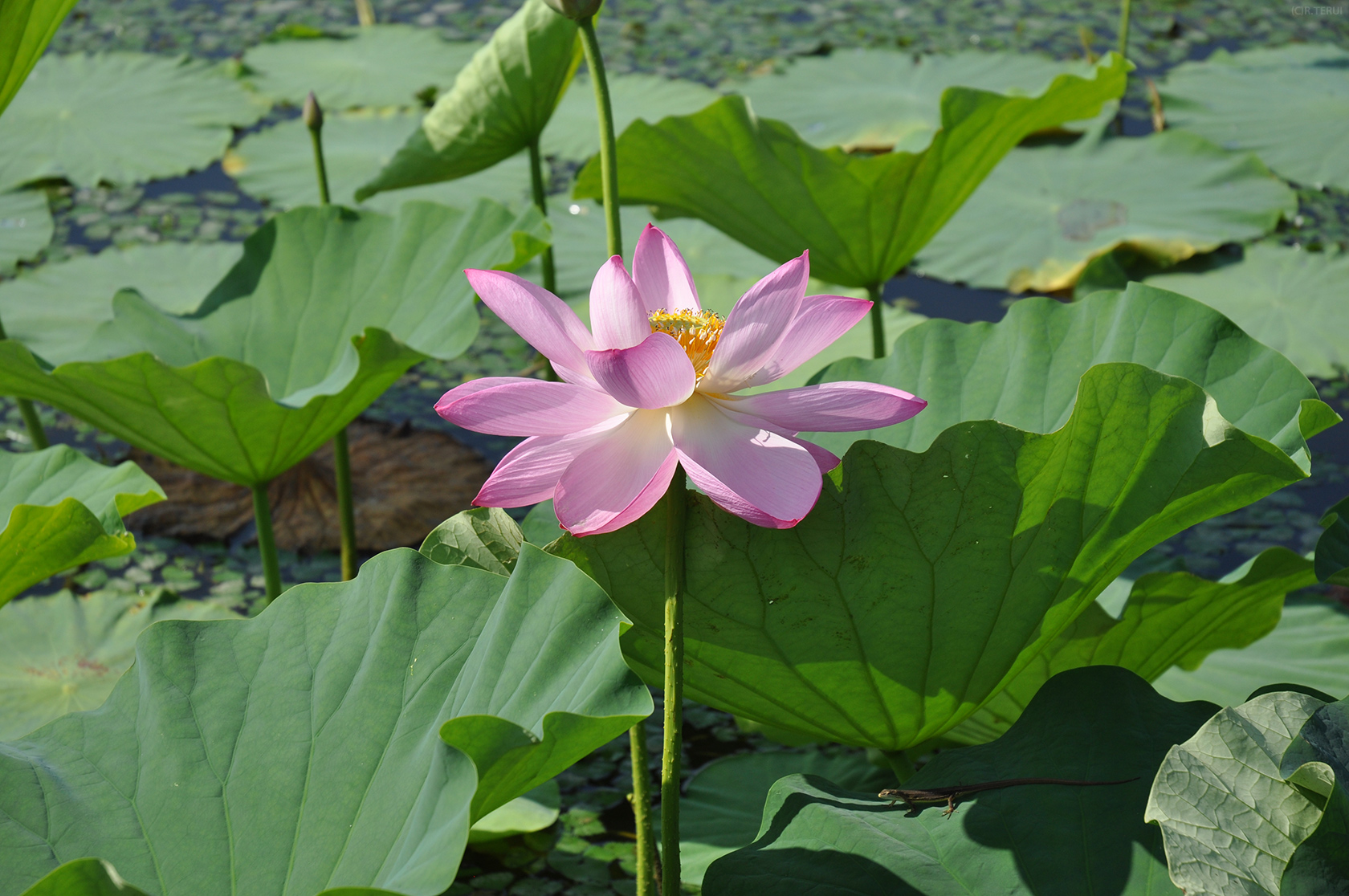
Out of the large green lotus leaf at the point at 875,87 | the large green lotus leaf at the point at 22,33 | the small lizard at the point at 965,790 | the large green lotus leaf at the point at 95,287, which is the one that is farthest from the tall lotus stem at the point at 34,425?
the large green lotus leaf at the point at 875,87

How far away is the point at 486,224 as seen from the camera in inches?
59.8

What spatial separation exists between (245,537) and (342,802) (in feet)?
3.88

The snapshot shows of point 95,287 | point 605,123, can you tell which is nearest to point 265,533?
point 605,123

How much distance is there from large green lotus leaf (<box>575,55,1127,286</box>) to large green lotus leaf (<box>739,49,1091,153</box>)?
3.60ft

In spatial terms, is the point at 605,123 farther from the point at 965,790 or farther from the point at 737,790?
the point at 737,790

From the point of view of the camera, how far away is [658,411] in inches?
28.4

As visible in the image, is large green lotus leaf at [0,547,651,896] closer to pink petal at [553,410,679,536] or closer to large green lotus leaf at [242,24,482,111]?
pink petal at [553,410,679,536]

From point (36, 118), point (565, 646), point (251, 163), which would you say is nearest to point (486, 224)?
point (565, 646)

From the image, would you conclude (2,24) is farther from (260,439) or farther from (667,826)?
(667,826)

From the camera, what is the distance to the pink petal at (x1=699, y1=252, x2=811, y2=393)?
2.27ft

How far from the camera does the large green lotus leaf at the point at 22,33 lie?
106cm

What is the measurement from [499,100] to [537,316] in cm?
98

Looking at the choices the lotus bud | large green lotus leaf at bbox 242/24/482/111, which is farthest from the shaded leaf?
large green lotus leaf at bbox 242/24/482/111

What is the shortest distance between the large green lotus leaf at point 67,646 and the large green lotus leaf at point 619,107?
1560mm
